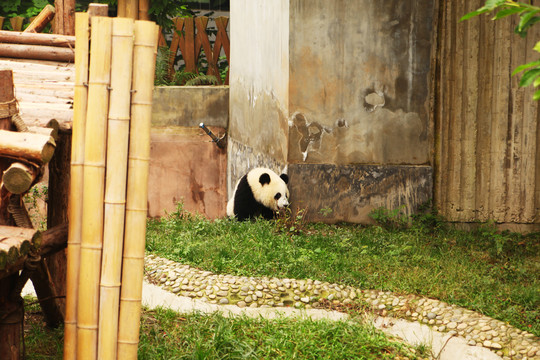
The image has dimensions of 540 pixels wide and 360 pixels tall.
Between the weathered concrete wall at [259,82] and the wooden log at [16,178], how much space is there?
14.0 ft

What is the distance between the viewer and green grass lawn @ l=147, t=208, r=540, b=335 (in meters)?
4.83

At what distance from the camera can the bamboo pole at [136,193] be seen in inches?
127

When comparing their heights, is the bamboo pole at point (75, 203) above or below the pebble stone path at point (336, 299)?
above

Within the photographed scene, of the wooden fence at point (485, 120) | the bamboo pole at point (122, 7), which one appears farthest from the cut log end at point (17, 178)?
the bamboo pole at point (122, 7)

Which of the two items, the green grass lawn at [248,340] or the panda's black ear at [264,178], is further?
the panda's black ear at [264,178]

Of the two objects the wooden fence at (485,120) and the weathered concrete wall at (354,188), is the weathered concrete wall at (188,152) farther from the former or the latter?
the wooden fence at (485,120)

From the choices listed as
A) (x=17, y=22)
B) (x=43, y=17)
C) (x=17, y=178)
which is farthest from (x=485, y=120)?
(x=17, y=22)

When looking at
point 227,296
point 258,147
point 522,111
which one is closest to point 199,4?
point 258,147

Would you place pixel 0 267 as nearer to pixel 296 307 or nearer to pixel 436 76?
A: pixel 296 307

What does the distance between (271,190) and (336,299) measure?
2.11 m

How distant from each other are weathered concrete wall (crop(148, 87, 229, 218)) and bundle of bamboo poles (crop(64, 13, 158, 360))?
21.4 ft

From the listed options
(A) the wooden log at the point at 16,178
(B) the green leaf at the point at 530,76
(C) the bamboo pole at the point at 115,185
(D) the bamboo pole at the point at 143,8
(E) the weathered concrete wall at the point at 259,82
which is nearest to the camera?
(B) the green leaf at the point at 530,76

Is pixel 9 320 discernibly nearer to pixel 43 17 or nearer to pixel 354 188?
pixel 43 17

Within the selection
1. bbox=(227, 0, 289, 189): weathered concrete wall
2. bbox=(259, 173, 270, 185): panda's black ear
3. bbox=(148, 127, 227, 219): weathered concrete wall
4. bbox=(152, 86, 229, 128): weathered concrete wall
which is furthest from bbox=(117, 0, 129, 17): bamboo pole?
bbox=(259, 173, 270, 185): panda's black ear
